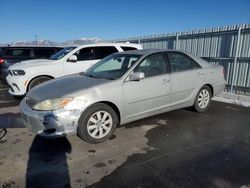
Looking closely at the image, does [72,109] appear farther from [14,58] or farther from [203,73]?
[14,58]

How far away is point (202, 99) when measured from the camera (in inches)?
213

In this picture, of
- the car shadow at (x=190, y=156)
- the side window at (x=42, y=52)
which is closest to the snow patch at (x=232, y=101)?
the car shadow at (x=190, y=156)

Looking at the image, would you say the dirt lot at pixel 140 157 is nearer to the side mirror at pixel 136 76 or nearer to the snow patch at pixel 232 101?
the side mirror at pixel 136 76

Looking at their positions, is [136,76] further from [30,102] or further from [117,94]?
[30,102]

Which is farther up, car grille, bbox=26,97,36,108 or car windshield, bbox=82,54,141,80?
car windshield, bbox=82,54,141,80

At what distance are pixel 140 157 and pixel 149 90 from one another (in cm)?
142

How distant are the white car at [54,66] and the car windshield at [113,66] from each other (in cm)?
248

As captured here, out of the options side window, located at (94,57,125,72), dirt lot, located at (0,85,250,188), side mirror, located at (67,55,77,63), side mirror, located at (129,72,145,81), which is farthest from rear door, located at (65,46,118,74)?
side mirror, located at (129,72,145,81)

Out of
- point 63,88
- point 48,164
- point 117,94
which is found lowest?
point 48,164

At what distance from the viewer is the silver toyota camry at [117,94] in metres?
3.56

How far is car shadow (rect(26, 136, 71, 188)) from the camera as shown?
282cm

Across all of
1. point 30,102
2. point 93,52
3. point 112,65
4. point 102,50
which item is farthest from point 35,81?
point 30,102

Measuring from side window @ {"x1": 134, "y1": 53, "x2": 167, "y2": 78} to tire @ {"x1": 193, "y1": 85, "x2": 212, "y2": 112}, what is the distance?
1.26m

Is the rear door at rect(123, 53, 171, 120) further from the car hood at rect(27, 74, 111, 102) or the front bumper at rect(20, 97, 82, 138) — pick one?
the front bumper at rect(20, 97, 82, 138)
